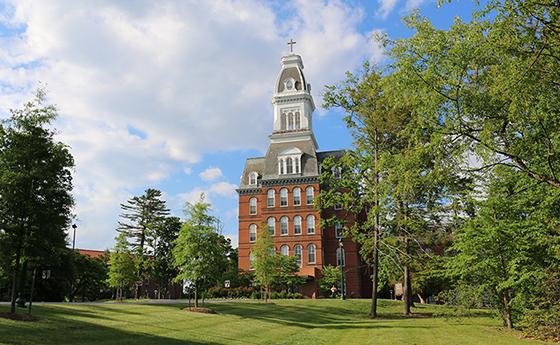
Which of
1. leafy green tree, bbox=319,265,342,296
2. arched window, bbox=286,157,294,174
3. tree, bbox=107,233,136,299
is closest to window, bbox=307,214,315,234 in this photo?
leafy green tree, bbox=319,265,342,296

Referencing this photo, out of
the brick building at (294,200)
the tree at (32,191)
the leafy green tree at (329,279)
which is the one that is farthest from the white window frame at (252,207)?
the tree at (32,191)

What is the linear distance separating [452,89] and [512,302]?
32.0ft

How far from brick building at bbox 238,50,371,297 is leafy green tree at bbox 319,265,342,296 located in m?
1.36

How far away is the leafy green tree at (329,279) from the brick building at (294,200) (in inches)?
53.7

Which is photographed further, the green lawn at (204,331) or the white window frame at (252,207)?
the white window frame at (252,207)

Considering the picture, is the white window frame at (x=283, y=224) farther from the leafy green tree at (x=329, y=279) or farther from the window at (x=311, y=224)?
the leafy green tree at (x=329, y=279)

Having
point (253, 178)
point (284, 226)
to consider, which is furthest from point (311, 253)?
point (253, 178)

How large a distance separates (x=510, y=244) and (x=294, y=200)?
42.0 m

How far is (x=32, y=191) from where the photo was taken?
1912 cm

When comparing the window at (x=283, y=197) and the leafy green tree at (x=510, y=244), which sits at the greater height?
the window at (x=283, y=197)

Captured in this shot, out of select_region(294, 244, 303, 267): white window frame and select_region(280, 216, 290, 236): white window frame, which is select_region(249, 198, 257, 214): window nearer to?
select_region(280, 216, 290, 236): white window frame

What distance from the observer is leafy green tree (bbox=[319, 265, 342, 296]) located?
52.2 m

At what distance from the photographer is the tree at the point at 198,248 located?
28750 millimetres

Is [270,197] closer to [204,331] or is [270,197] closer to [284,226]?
[284,226]
